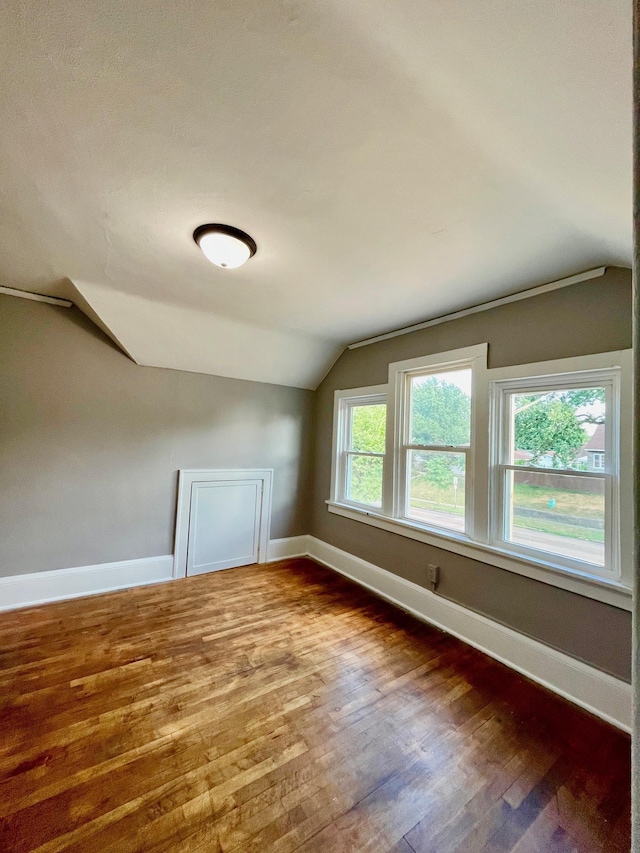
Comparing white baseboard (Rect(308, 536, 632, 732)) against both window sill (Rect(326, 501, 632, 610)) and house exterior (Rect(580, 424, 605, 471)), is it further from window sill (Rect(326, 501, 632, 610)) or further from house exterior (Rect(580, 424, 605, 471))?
house exterior (Rect(580, 424, 605, 471))

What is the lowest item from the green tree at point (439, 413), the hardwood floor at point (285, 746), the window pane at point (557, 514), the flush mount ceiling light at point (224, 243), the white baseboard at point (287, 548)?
the hardwood floor at point (285, 746)

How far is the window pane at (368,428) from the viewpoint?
3412 millimetres

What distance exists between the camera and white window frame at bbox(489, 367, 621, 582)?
1774 mm

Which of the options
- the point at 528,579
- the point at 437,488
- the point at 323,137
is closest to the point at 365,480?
the point at 437,488

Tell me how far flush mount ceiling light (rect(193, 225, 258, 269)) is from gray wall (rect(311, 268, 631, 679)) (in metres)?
1.77

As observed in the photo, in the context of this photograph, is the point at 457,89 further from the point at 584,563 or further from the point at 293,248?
the point at 584,563

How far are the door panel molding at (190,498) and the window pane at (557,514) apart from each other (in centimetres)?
251

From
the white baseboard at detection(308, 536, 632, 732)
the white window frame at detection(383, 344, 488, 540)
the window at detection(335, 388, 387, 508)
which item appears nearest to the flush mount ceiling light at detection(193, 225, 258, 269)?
the white window frame at detection(383, 344, 488, 540)

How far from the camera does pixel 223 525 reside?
3516mm

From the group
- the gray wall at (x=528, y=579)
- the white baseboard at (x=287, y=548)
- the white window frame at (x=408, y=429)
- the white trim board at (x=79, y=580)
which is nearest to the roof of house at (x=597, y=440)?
the gray wall at (x=528, y=579)

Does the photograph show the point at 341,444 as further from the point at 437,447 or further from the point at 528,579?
the point at 528,579

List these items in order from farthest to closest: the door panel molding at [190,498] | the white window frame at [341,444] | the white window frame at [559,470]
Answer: the white window frame at [341,444]
the door panel molding at [190,498]
the white window frame at [559,470]

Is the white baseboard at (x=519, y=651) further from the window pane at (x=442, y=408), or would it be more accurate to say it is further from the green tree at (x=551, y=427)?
the window pane at (x=442, y=408)

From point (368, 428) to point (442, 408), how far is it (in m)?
0.98
